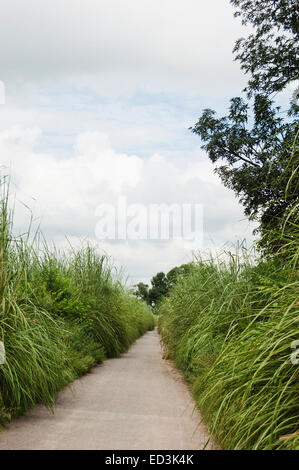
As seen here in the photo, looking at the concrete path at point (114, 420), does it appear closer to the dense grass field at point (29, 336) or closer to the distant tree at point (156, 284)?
the dense grass field at point (29, 336)

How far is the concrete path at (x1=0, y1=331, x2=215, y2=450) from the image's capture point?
3.63 m

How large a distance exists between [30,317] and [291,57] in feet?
40.7

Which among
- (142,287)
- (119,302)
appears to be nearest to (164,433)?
(119,302)

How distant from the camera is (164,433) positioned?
3.98 meters

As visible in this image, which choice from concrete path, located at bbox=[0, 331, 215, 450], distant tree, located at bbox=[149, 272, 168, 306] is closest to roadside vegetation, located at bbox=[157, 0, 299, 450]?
concrete path, located at bbox=[0, 331, 215, 450]

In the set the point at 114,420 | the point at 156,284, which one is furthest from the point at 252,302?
the point at 156,284

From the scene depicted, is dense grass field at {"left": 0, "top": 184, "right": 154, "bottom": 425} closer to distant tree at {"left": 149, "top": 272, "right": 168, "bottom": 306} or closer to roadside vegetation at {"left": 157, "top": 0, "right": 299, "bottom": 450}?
roadside vegetation at {"left": 157, "top": 0, "right": 299, "bottom": 450}

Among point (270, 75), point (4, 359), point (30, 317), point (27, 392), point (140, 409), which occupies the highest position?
point (270, 75)

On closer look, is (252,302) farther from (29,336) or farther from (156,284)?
(156,284)

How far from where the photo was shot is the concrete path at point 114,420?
3.63 metres

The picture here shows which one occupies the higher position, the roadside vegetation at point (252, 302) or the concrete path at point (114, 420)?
the roadside vegetation at point (252, 302)

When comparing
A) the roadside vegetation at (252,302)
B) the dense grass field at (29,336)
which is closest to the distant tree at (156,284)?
the roadside vegetation at (252,302)
